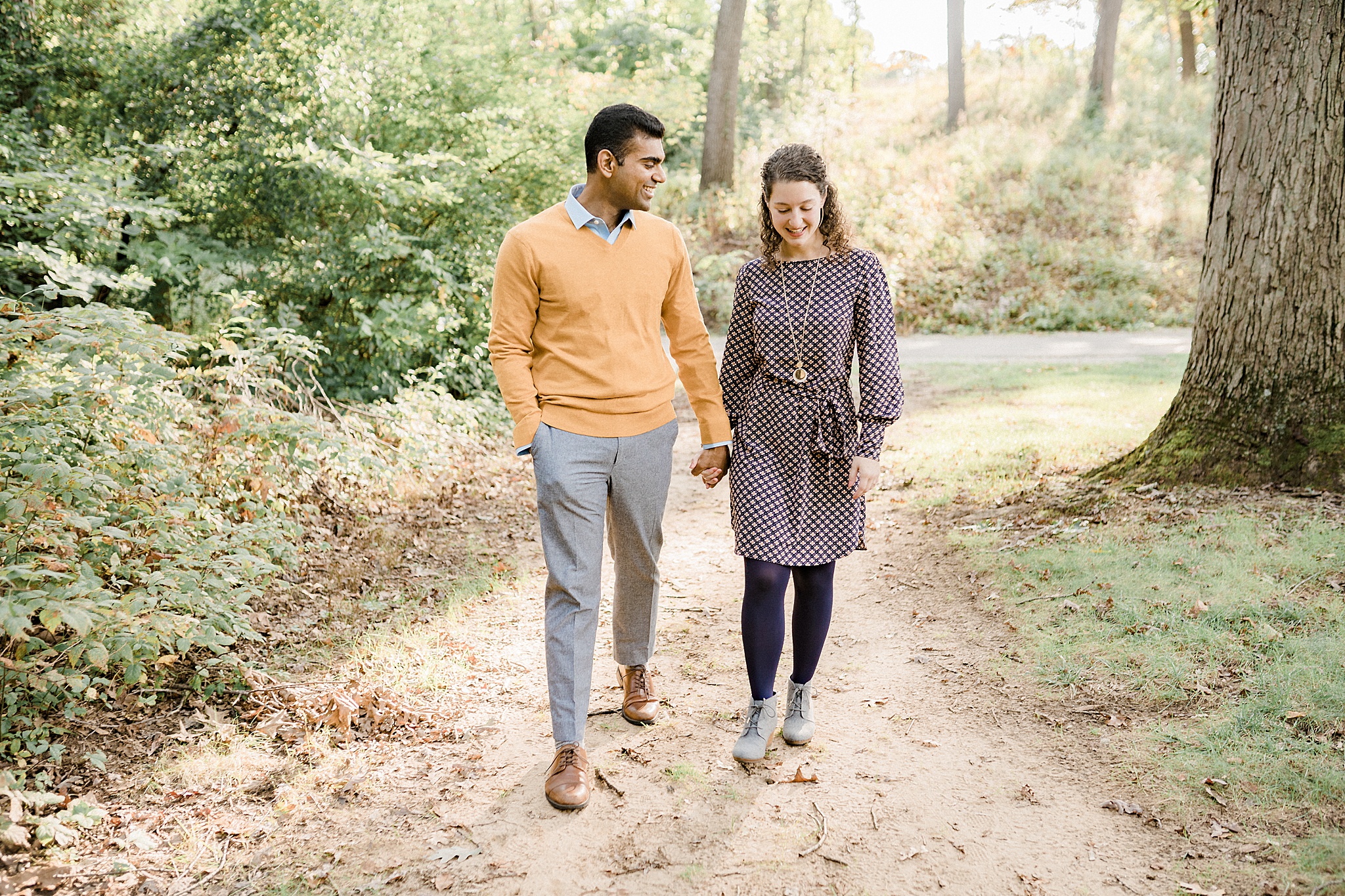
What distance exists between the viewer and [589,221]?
3213mm

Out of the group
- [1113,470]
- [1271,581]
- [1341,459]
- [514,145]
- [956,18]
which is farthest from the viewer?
[956,18]

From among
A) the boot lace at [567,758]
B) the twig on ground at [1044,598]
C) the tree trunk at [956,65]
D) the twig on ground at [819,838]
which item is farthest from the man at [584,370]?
the tree trunk at [956,65]

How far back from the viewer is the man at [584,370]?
3156mm

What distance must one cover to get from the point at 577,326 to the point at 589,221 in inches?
14.0

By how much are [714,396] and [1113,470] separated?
3631mm

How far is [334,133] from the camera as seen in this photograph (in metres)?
8.30

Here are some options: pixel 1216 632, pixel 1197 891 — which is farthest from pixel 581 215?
pixel 1216 632

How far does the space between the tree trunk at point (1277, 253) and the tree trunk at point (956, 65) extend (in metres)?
17.0

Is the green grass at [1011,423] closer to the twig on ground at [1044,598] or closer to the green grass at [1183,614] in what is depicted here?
the green grass at [1183,614]

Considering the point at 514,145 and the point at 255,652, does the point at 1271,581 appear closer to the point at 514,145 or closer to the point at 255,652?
the point at 255,652

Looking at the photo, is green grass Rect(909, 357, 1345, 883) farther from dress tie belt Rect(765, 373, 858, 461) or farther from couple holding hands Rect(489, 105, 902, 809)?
dress tie belt Rect(765, 373, 858, 461)

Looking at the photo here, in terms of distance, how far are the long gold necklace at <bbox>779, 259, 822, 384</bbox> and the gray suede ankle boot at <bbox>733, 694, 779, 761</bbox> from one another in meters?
1.20

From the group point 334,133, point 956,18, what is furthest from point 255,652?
point 956,18

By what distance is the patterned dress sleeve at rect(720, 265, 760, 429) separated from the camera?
11.1 ft
